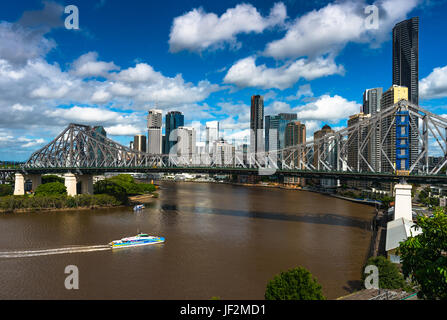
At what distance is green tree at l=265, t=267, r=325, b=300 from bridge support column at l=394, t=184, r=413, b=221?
17.5 metres

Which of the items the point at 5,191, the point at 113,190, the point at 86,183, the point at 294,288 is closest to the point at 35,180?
the point at 5,191

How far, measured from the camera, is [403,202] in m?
23.8

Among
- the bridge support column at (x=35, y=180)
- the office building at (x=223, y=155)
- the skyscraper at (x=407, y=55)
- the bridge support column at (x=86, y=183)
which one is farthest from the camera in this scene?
the skyscraper at (x=407, y=55)

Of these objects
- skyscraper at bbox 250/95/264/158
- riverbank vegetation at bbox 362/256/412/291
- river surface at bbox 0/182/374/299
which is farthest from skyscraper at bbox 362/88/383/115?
riverbank vegetation at bbox 362/256/412/291

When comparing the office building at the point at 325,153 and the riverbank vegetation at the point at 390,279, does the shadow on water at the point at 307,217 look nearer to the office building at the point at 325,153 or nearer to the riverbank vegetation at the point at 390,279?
the office building at the point at 325,153

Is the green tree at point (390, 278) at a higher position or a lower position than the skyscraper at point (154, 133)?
lower

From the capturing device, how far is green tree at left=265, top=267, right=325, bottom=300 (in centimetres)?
966

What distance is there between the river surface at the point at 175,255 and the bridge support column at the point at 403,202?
3212mm

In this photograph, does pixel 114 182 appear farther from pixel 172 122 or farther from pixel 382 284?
pixel 172 122

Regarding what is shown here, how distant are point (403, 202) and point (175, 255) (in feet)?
60.4

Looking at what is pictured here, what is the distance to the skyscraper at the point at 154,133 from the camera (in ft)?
550

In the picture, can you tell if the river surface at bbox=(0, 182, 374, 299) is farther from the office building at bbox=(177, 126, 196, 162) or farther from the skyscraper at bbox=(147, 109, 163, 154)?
the skyscraper at bbox=(147, 109, 163, 154)

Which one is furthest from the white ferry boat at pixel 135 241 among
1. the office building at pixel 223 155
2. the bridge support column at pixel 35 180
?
the bridge support column at pixel 35 180
